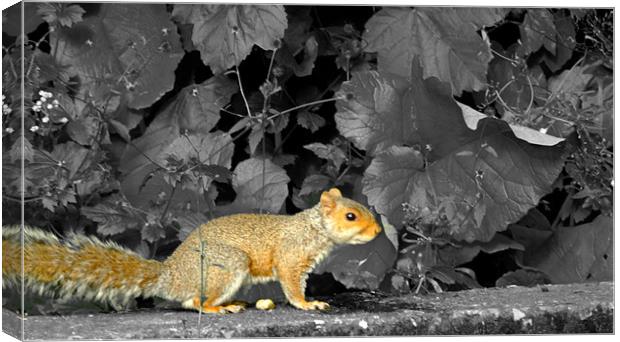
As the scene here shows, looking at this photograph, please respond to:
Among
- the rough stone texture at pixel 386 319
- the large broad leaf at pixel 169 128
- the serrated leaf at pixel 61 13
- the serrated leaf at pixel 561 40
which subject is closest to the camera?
the rough stone texture at pixel 386 319

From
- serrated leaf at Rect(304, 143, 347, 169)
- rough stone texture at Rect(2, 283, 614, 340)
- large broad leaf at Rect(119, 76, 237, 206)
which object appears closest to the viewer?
rough stone texture at Rect(2, 283, 614, 340)

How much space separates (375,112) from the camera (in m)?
4.88

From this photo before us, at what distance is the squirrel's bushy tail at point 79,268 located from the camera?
4.48m

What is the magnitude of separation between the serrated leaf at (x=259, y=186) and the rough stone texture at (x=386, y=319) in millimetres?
381

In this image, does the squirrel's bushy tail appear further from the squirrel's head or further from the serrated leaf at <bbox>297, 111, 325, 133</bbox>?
the serrated leaf at <bbox>297, 111, 325, 133</bbox>

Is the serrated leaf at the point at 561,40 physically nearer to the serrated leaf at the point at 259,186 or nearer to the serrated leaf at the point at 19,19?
the serrated leaf at the point at 259,186

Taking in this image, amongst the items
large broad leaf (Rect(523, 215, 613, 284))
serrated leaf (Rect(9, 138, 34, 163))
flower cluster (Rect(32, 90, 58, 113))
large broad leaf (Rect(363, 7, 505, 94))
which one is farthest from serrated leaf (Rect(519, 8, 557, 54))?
serrated leaf (Rect(9, 138, 34, 163))

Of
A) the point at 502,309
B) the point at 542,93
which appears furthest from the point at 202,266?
the point at 542,93

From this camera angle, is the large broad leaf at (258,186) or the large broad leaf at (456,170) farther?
the large broad leaf at (456,170)

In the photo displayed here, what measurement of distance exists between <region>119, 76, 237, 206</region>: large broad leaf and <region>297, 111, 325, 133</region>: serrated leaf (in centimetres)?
26

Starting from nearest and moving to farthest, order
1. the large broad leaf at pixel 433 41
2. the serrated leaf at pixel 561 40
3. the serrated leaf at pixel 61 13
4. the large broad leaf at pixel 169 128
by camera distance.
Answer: the serrated leaf at pixel 61 13
the large broad leaf at pixel 169 128
the large broad leaf at pixel 433 41
the serrated leaf at pixel 561 40

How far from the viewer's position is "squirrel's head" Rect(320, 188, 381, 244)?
452cm

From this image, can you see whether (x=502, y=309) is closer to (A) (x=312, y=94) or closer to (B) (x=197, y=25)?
(A) (x=312, y=94)

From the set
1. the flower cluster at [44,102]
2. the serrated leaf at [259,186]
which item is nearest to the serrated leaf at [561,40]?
the serrated leaf at [259,186]
